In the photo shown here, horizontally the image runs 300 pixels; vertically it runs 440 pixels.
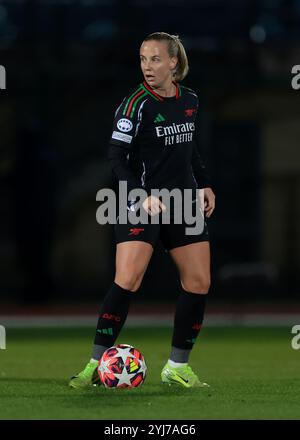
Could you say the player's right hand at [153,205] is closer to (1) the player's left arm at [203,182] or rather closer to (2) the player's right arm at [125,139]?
(2) the player's right arm at [125,139]

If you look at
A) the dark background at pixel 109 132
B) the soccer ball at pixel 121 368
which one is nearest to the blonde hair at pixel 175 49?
the soccer ball at pixel 121 368

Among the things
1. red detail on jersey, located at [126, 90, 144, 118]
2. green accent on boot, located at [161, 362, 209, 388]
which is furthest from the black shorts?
green accent on boot, located at [161, 362, 209, 388]

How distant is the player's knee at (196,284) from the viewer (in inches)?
340

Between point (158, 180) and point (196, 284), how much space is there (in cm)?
76

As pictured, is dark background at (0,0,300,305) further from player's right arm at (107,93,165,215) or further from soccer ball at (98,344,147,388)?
player's right arm at (107,93,165,215)

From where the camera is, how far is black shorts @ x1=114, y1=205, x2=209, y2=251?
841cm

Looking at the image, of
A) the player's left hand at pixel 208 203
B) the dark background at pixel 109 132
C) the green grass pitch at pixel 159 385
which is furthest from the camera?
the dark background at pixel 109 132

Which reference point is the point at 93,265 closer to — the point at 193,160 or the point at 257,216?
the point at 257,216

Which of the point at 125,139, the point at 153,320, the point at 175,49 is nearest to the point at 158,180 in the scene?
the point at 125,139

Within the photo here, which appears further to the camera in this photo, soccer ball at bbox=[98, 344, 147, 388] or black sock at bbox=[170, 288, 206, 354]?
black sock at bbox=[170, 288, 206, 354]

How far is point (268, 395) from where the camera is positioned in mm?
8391

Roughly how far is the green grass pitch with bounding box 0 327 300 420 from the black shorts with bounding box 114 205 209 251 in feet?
3.29

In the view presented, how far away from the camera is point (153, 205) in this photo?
816cm
